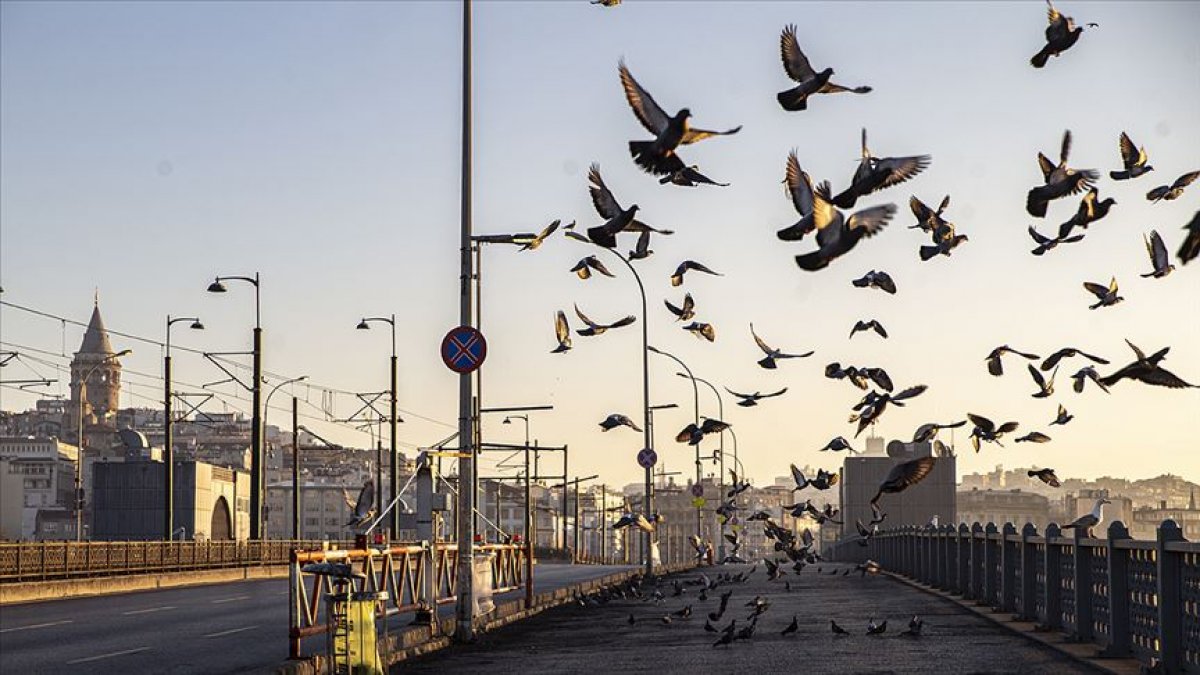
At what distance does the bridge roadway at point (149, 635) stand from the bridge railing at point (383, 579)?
620 mm

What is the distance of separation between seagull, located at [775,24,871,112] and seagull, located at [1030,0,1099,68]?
1.68 m

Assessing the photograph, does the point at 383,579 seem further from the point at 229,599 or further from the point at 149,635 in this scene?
the point at 229,599

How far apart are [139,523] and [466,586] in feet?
278

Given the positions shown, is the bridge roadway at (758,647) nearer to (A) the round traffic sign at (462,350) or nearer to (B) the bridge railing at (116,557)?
(A) the round traffic sign at (462,350)

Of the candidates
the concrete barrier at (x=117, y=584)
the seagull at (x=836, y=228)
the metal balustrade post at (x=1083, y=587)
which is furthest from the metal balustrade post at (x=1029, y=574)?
the concrete barrier at (x=117, y=584)

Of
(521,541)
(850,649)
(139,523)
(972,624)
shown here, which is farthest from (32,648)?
(139,523)

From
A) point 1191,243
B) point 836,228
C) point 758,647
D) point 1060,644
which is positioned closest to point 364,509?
point 758,647

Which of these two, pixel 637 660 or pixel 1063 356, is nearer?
pixel 1063 356

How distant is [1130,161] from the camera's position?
14773 mm

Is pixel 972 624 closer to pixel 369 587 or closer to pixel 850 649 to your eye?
pixel 850 649

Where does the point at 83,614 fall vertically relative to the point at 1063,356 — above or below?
below

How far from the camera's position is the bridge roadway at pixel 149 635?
19.2m

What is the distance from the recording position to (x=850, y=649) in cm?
1953

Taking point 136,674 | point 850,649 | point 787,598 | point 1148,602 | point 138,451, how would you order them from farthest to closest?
point 138,451 < point 787,598 < point 850,649 < point 136,674 < point 1148,602
